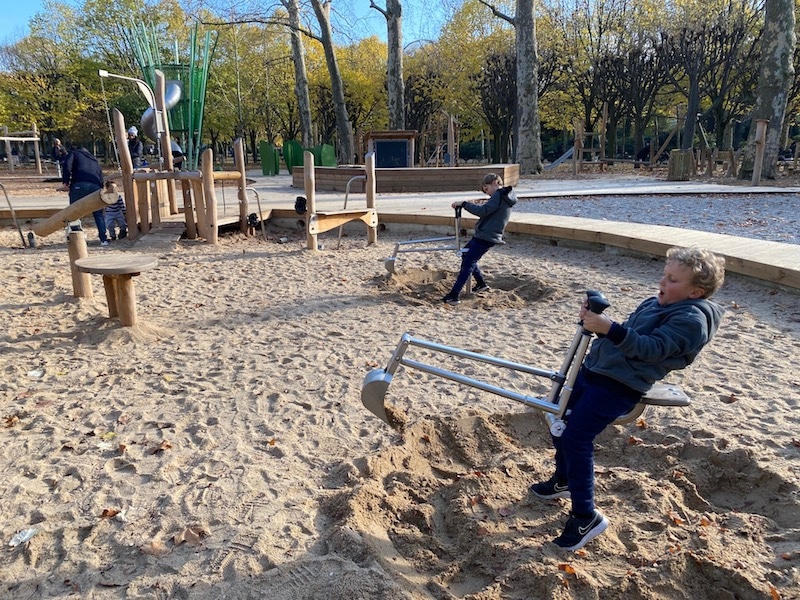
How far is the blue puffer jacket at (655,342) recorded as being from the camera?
2.06m

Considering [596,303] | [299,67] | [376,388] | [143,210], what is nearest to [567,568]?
[596,303]

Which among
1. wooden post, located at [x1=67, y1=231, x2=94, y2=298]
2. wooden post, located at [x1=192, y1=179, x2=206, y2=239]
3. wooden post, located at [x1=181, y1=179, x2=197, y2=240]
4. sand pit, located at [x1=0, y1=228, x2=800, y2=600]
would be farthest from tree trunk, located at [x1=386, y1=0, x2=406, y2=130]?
sand pit, located at [x1=0, y1=228, x2=800, y2=600]

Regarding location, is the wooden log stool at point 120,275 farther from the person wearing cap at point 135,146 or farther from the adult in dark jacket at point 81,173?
the person wearing cap at point 135,146

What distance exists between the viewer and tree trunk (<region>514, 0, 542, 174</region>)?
803 inches

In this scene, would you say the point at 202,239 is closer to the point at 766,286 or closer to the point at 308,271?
the point at 308,271

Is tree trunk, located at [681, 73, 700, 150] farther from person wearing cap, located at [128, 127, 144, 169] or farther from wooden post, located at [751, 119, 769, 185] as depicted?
person wearing cap, located at [128, 127, 144, 169]

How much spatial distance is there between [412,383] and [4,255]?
788cm

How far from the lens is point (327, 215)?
28.9ft

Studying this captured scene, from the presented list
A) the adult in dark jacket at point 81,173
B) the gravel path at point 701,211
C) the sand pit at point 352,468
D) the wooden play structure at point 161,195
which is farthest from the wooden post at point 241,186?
the gravel path at point 701,211

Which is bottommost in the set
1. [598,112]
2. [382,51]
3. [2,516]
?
[2,516]

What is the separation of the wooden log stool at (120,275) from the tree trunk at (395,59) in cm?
1816

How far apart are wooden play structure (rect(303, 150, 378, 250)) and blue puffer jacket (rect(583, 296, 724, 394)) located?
271 inches

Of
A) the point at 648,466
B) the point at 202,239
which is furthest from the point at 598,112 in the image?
the point at 648,466

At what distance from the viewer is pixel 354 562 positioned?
2.33 m
